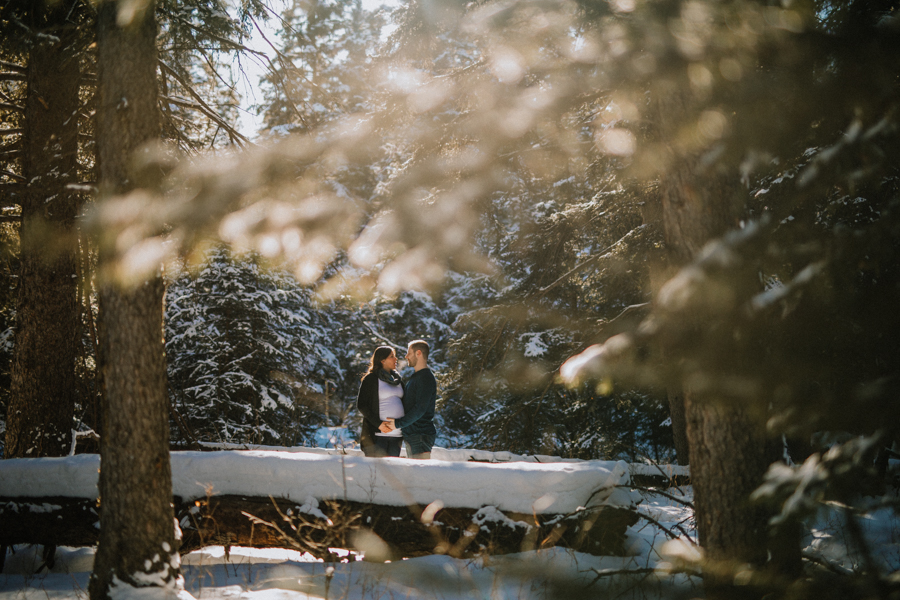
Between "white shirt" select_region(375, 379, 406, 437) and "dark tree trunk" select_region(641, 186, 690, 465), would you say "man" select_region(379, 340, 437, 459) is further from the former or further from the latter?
"dark tree trunk" select_region(641, 186, 690, 465)

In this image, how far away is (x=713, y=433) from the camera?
10.8 feet

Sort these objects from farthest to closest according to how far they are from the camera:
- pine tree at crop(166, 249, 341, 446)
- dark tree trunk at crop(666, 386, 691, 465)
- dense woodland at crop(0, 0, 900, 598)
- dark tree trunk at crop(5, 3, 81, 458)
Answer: pine tree at crop(166, 249, 341, 446) → dark tree trunk at crop(666, 386, 691, 465) → dark tree trunk at crop(5, 3, 81, 458) → dense woodland at crop(0, 0, 900, 598)

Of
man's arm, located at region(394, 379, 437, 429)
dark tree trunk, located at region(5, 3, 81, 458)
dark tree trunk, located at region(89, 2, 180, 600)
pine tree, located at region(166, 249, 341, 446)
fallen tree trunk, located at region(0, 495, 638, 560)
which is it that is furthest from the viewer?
pine tree, located at region(166, 249, 341, 446)

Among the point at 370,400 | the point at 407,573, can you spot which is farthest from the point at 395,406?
the point at 407,573

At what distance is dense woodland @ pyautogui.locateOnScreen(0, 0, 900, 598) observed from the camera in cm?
191

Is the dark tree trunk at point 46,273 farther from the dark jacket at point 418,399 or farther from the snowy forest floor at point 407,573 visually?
the dark jacket at point 418,399

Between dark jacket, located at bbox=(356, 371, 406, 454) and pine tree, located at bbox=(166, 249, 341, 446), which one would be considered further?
pine tree, located at bbox=(166, 249, 341, 446)

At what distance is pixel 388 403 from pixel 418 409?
38 centimetres

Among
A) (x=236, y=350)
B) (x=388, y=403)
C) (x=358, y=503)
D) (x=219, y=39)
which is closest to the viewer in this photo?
(x=358, y=503)

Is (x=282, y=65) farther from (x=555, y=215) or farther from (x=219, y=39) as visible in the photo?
(x=555, y=215)

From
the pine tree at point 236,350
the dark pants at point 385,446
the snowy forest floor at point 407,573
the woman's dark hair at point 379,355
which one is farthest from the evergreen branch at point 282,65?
the pine tree at point 236,350

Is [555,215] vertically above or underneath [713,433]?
above

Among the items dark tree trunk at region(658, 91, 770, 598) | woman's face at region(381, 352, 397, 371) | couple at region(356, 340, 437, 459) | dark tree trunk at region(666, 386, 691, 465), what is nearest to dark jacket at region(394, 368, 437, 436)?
couple at region(356, 340, 437, 459)

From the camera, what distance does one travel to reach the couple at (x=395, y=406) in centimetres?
589
